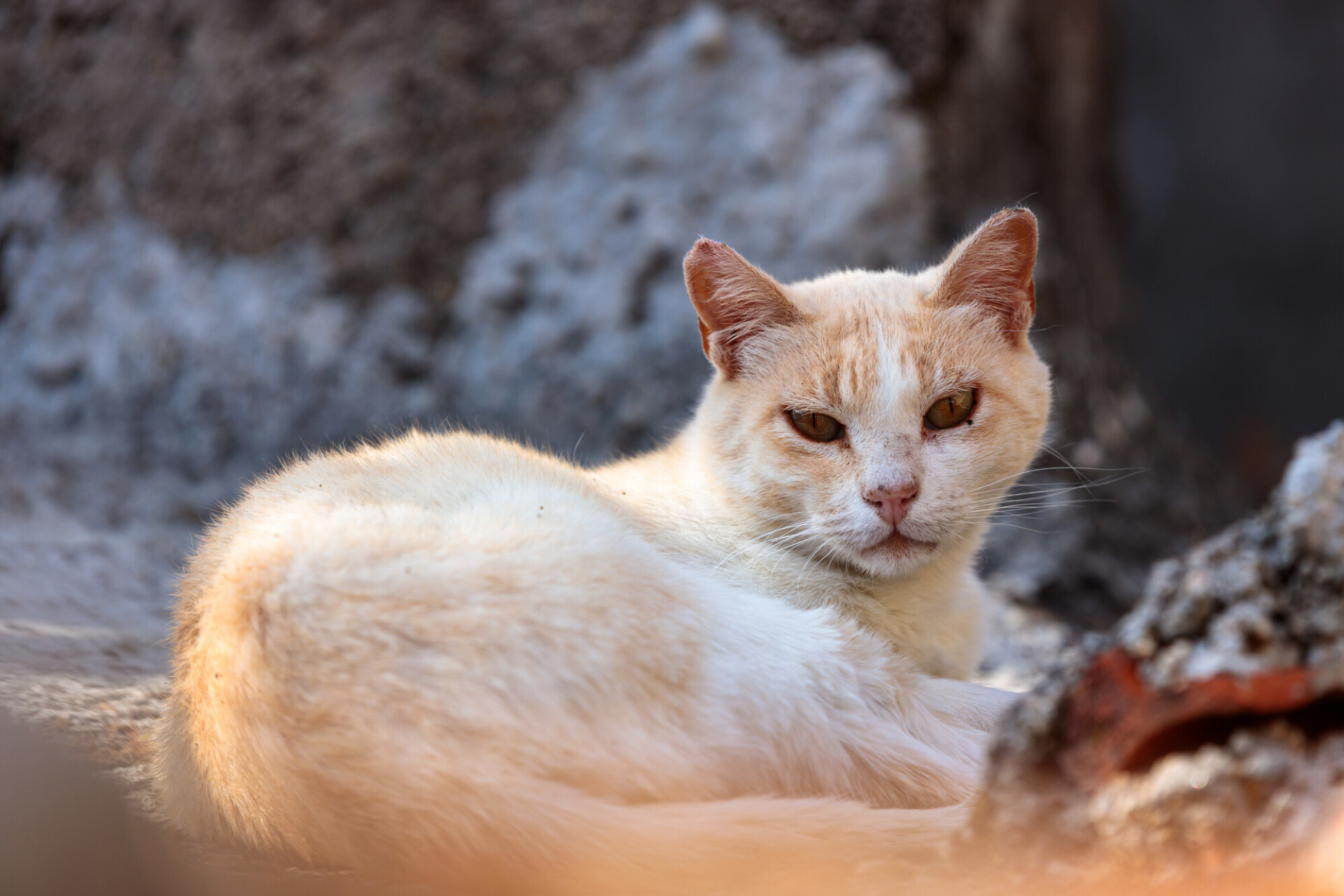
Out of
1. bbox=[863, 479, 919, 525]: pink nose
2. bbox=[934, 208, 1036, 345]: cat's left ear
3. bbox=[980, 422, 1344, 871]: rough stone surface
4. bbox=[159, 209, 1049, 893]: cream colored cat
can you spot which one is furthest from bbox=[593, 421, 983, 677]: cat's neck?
bbox=[980, 422, 1344, 871]: rough stone surface

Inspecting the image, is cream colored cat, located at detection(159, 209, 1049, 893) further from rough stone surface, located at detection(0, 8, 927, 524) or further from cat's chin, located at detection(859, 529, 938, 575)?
rough stone surface, located at detection(0, 8, 927, 524)

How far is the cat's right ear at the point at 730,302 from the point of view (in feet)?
7.43

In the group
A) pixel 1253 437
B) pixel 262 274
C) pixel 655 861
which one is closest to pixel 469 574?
pixel 655 861

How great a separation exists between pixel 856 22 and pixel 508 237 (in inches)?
62.6

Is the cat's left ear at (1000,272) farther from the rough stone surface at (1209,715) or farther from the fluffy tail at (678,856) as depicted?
the fluffy tail at (678,856)

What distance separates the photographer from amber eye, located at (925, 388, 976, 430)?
212 cm

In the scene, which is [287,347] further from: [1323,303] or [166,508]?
[1323,303]

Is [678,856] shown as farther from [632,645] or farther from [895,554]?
[895,554]

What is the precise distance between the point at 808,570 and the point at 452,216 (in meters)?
2.56

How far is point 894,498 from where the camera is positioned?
1979 mm

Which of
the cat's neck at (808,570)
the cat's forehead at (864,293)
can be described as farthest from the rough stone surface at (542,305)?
the cat's neck at (808,570)

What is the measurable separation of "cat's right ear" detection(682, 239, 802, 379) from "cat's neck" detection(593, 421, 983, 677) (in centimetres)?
22

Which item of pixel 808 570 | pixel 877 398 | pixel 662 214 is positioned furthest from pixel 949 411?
pixel 662 214

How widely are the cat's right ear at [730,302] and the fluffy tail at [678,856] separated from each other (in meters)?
1.18
